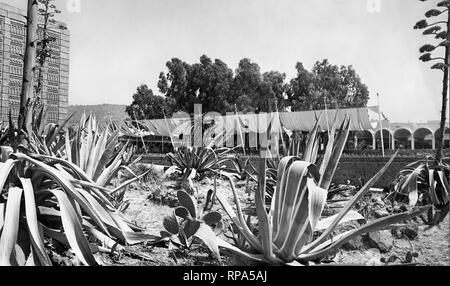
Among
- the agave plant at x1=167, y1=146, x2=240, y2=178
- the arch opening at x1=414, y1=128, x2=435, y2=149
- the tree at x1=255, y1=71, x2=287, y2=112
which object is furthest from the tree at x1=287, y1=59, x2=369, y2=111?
the agave plant at x1=167, y1=146, x2=240, y2=178

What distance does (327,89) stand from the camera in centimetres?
2336

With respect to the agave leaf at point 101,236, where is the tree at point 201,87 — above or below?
above

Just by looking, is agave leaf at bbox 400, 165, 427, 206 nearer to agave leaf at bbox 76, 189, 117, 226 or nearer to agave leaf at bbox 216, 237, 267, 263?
agave leaf at bbox 216, 237, 267, 263

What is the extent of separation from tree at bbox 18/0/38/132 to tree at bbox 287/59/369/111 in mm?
19726

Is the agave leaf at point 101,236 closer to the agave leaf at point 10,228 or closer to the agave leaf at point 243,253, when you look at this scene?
the agave leaf at point 10,228

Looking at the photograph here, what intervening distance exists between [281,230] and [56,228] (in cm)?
115

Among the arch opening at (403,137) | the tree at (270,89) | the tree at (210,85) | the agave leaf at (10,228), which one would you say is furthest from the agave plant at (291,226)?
the arch opening at (403,137)

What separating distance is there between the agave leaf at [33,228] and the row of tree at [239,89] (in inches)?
117

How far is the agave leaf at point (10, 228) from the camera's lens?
1677 mm

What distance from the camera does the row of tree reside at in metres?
10.9

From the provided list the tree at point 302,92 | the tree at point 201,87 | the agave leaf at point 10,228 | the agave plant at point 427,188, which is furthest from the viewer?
the tree at point 302,92

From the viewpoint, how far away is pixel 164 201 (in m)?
3.59
